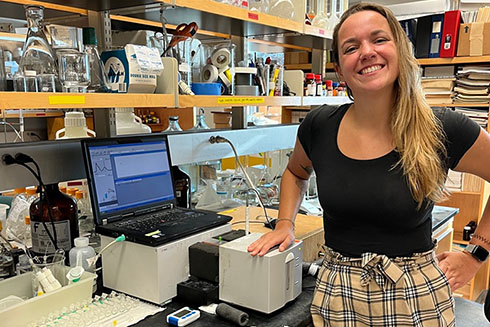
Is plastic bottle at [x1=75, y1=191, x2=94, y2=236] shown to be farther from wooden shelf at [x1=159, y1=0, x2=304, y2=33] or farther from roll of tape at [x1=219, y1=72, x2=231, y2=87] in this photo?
wooden shelf at [x1=159, y1=0, x2=304, y2=33]

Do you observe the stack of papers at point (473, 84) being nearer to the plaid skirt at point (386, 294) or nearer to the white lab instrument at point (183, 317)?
the plaid skirt at point (386, 294)

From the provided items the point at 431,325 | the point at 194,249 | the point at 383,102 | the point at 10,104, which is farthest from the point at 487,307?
the point at 10,104

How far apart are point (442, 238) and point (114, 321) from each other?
2015mm

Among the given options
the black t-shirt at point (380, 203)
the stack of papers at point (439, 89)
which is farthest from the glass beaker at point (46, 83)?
the stack of papers at point (439, 89)

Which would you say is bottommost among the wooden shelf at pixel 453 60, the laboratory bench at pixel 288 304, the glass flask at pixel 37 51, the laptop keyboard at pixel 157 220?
the laboratory bench at pixel 288 304

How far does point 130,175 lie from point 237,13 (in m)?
0.69

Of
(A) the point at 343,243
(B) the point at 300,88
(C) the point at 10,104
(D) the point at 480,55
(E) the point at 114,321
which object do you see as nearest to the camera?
(C) the point at 10,104

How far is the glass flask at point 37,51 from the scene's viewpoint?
1.14 meters

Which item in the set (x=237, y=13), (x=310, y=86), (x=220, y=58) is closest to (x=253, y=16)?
(x=237, y=13)

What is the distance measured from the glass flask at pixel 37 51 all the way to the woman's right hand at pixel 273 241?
28.3 inches

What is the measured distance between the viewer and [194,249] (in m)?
1.27

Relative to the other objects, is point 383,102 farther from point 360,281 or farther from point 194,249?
point 194,249

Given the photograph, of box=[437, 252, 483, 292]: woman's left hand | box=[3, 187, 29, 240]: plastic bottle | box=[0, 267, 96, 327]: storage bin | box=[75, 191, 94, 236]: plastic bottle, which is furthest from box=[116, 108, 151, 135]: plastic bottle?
box=[437, 252, 483, 292]: woman's left hand

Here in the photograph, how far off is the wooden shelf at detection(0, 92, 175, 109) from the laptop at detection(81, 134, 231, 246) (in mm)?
189
